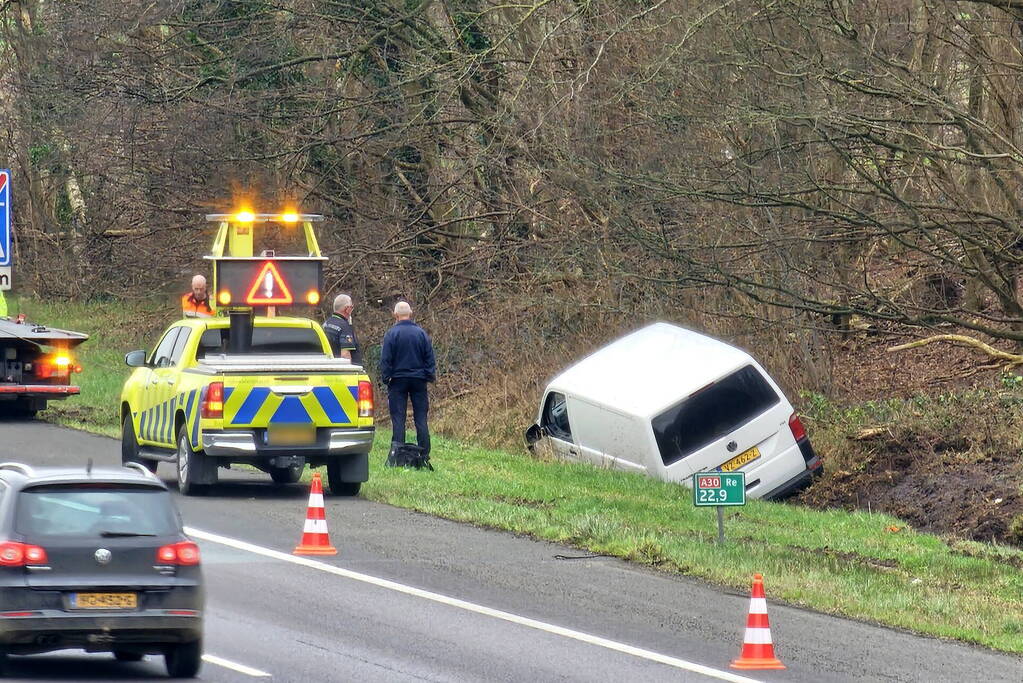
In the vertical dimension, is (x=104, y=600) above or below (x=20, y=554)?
below

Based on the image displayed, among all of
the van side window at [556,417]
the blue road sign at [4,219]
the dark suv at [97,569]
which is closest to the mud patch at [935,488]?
the van side window at [556,417]

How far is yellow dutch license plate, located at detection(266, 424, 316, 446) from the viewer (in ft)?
53.9

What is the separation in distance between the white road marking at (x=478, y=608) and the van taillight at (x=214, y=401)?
5.40 ft

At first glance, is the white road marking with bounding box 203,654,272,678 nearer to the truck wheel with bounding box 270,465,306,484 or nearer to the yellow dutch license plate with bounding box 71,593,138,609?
the yellow dutch license plate with bounding box 71,593,138,609

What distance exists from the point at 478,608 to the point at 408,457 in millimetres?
7147

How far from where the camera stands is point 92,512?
9484mm

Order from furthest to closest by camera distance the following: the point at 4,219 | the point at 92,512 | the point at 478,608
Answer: the point at 4,219
the point at 478,608
the point at 92,512

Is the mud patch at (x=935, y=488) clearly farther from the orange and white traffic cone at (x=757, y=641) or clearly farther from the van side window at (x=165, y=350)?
the orange and white traffic cone at (x=757, y=641)

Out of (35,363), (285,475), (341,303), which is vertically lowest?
(285,475)

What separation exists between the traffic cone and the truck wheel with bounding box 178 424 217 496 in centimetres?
293

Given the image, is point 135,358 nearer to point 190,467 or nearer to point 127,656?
point 190,467

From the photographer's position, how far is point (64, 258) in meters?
37.8

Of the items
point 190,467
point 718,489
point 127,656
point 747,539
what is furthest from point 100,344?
point 127,656

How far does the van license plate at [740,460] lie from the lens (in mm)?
19938
